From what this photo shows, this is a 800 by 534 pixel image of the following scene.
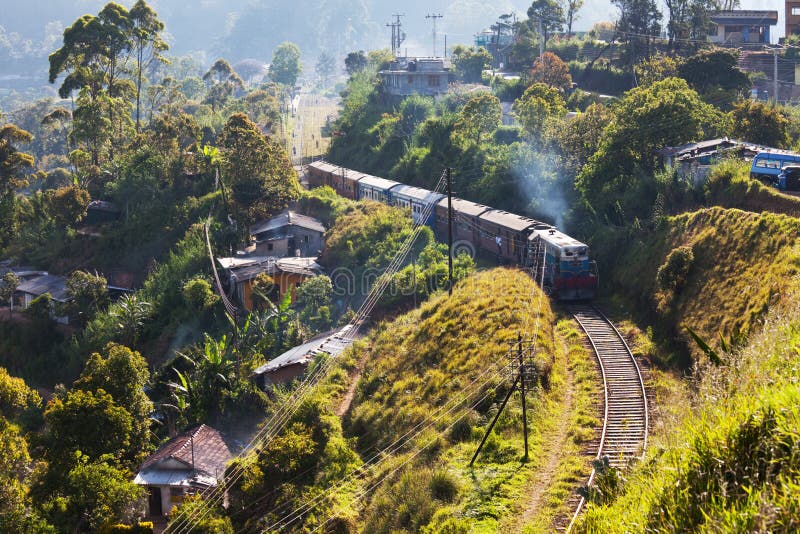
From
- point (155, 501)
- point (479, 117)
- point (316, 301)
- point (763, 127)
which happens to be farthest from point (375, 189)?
point (155, 501)

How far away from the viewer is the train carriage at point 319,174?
52844mm

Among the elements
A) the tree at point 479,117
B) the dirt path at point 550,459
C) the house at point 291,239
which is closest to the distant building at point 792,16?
the tree at point 479,117

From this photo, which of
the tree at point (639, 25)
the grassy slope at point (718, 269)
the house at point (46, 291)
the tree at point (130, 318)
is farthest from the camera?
the tree at point (639, 25)

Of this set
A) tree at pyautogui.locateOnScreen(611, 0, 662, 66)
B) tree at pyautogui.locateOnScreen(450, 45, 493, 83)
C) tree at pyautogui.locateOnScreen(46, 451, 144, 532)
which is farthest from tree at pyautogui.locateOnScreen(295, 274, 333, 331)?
tree at pyautogui.locateOnScreen(450, 45, 493, 83)

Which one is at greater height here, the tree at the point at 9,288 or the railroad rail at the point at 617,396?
the railroad rail at the point at 617,396

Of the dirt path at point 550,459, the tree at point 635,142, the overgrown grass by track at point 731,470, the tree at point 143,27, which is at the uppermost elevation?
the tree at point 143,27

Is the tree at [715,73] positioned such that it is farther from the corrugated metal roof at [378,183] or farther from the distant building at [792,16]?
the distant building at [792,16]

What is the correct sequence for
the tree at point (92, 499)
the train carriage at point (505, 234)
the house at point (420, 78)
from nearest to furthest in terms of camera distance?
the tree at point (92, 499)
the train carriage at point (505, 234)
the house at point (420, 78)

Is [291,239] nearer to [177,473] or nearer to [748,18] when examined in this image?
[177,473]

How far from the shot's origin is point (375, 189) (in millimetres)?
45062

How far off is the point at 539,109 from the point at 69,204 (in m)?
28.1

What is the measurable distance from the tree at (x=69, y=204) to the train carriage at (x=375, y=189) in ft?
55.2

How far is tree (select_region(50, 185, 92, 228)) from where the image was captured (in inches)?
1949

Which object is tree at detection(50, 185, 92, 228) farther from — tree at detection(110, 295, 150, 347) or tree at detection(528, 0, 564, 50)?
tree at detection(528, 0, 564, 50)
